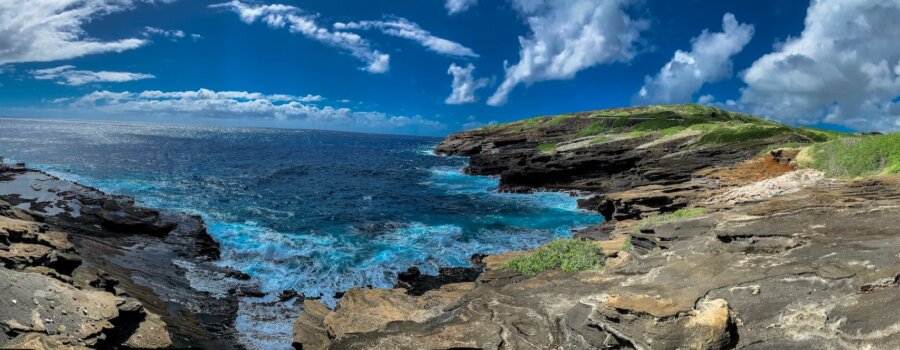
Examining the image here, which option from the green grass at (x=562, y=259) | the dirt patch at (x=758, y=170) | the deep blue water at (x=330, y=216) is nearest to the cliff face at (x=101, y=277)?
the deep blue water at (x=330, y=216)

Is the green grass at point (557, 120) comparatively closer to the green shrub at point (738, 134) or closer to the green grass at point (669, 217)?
the green shrub at point (738, 134)

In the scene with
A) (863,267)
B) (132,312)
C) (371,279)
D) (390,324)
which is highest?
(863,267)

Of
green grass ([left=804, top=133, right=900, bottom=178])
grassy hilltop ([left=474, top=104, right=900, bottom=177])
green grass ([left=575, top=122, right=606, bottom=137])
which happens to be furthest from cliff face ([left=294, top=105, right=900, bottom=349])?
green grass ([left=575, top=122, right=606, bottom=137])

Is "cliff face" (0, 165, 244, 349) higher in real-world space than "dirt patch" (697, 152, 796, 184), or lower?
lower

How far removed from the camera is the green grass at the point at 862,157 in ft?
79.0

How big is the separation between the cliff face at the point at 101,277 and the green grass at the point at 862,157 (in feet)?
108

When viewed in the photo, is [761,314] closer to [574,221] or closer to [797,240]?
[797,240]

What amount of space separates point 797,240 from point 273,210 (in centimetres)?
4006

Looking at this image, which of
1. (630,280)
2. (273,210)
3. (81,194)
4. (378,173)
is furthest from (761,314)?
(378,173)

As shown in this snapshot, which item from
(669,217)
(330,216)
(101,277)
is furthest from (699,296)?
(330,216)

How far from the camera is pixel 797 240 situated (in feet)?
38.2

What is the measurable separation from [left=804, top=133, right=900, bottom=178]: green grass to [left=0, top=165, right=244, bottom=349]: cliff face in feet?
108

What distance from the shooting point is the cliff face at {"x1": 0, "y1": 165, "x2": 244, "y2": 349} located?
11625mm

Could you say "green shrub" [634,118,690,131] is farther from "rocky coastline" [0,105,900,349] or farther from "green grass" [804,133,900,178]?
"rocky coastline" [0,105,900,349]
